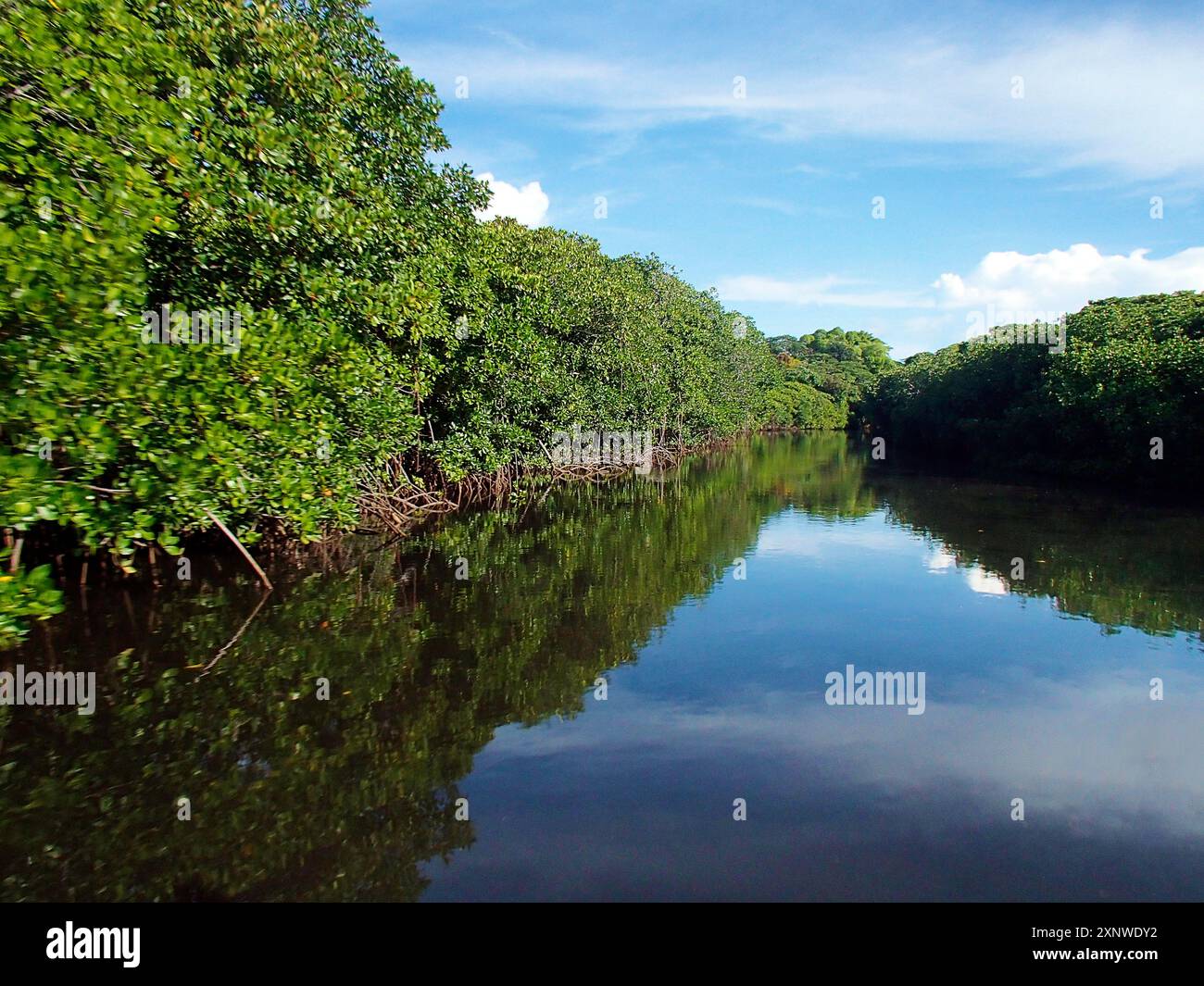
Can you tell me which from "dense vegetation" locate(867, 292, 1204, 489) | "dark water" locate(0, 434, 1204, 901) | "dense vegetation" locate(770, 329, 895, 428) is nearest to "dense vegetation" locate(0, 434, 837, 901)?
"dark water" locate(0, 434, 1204, 901)

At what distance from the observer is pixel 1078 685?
306 inches

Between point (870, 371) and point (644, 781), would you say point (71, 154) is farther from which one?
point (870, 371)

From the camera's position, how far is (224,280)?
10375 millimetres

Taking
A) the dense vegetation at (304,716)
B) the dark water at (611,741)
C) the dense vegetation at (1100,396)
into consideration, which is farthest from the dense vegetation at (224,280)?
the dense vegetation at (1100,396)

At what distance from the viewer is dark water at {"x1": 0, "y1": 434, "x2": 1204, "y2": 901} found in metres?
4.64

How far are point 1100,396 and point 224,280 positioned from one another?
27519 millimetres

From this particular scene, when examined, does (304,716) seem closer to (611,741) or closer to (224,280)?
(611,741)

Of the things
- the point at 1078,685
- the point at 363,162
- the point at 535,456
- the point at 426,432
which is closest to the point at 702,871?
the point at 1078,685

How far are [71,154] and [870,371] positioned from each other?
11139 cm

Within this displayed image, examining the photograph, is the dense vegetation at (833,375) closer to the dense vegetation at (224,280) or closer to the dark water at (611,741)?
the dense vegetation at (224,280)

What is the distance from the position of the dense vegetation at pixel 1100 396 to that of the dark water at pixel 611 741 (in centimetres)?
1361

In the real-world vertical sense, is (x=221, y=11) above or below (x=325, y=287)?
above
